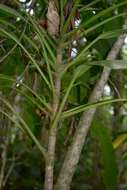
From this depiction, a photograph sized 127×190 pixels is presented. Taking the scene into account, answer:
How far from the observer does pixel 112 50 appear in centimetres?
82

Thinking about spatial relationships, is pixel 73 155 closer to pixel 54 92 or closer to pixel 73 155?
pixel 73 155

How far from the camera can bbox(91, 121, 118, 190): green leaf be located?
82 centimetres

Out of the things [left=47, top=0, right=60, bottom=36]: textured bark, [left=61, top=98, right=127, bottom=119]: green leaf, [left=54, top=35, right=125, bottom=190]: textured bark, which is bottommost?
[left=54, top=35, right=125, bottom=190]: textured bark

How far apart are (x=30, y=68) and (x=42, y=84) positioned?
0.29 ft

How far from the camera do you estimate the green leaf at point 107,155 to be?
0.82m

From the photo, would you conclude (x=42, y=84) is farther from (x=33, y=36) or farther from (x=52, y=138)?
(x=52, y=138)

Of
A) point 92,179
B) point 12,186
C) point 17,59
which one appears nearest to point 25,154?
point 12,186

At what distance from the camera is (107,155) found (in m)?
0.82

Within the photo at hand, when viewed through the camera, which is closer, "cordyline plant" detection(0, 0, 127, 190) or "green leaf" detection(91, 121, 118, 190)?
"cordyline plant" detection(0, 0, 127, 190)

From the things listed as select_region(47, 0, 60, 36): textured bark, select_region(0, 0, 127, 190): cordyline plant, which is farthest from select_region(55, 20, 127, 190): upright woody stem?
select_region(47, 0, 60, 36): textured bark

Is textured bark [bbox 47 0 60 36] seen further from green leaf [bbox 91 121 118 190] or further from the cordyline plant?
green leaf [bbox 91 121 118 190]

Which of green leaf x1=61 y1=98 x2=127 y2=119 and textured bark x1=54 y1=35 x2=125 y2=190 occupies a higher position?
green leaf x1=61 y1=98 x2=127 y2=119

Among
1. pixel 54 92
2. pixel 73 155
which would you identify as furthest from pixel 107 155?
pixel 54 92

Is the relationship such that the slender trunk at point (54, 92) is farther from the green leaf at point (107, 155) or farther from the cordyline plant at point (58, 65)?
the green leaf at point (107, 155)
